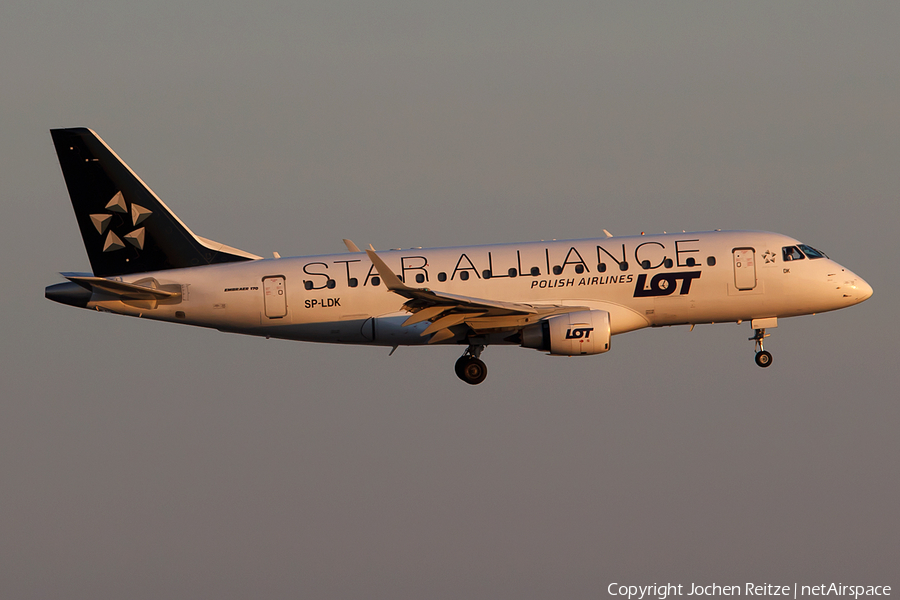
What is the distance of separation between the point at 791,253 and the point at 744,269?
6.99ft

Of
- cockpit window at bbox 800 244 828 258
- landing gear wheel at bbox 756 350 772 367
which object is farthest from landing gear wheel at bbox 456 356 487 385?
cockpit window at bbox 800 244 828 258

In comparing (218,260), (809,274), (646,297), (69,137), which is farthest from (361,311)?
(809,274)

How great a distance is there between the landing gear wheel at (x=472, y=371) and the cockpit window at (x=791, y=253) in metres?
11.6

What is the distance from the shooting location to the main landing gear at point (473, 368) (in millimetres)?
41344

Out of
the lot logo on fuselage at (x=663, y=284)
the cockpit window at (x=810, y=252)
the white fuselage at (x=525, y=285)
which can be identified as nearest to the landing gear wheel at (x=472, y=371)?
the white fuselage at (x=525, y=285)

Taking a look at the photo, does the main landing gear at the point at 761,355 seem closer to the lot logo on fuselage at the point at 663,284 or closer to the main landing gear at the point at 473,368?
the lot logo on fuselage at the point at 663,284

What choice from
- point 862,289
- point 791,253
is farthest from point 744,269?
point 862,289

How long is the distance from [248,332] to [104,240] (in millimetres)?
6538

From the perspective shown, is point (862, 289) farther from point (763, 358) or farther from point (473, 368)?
point (473, 368)

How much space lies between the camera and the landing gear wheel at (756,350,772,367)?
137ft

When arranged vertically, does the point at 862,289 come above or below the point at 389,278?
below

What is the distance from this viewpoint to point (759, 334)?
41594 millimetres

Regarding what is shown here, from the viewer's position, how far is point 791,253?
4056 centimetres

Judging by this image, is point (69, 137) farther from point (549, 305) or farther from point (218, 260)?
point (549, 305)
